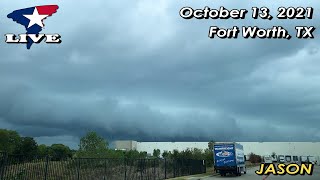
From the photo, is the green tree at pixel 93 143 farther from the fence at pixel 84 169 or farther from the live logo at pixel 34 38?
the live logo at pixel 34 38

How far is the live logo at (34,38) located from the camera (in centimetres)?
1772

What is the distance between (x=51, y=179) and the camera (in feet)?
69.2

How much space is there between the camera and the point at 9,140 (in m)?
103

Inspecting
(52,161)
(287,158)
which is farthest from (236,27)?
(287,158)

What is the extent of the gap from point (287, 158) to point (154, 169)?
101 m

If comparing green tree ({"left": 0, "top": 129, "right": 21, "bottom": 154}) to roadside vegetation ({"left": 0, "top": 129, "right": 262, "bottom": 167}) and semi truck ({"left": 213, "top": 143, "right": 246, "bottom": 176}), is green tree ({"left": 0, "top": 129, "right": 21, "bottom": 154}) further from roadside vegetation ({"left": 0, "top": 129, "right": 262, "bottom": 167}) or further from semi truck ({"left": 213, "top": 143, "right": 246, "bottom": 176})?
semi truck ({"left": 213, "top": 143, "right": 246, "bottom": 176})

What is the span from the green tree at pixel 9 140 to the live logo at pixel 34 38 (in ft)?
280

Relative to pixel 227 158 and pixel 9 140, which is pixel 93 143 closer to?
pixel 227 158

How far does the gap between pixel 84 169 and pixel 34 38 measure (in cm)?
991

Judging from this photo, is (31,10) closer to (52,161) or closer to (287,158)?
(52,161)

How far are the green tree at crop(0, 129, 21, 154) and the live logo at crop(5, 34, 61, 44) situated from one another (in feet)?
280

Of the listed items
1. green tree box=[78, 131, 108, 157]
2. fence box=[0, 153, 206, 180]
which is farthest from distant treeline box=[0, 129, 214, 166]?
fence box=[0, 153, 206, 180]

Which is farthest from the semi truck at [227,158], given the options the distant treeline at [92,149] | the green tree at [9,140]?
the green tree at [9,140]

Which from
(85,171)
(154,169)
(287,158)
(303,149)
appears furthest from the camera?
(303,149)
